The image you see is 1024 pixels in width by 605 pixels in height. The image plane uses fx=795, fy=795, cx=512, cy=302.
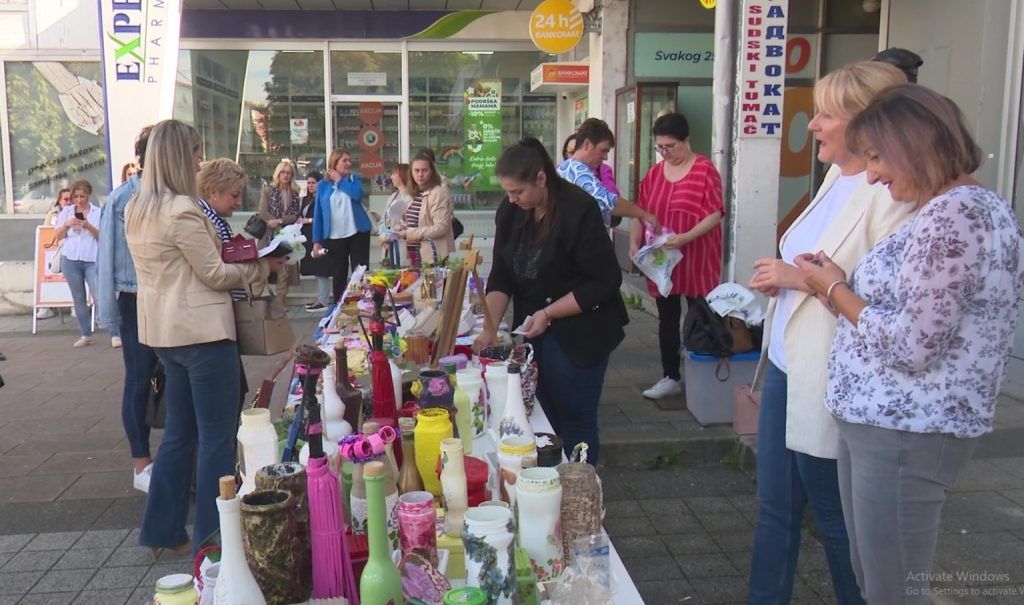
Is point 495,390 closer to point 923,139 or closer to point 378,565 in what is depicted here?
point 378,565

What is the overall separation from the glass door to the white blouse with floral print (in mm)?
9838

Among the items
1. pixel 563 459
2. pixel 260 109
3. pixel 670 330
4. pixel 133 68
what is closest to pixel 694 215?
pixel 670 330

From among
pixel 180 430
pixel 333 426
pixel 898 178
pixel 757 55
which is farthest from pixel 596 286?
pixel 757 55

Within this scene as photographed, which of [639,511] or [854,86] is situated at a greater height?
[854,86]

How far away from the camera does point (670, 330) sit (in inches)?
199

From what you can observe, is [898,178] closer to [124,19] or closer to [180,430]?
[180,430]

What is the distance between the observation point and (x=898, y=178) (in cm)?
167

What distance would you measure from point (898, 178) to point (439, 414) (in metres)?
1.17

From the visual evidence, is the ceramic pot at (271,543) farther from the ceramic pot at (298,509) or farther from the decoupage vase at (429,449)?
the decoupage vase at (429,449)

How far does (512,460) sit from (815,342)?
0.84 metres

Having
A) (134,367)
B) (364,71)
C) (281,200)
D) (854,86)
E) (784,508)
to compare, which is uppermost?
(364,71)

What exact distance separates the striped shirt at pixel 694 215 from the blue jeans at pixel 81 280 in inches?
216

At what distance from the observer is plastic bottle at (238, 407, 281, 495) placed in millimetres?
1838

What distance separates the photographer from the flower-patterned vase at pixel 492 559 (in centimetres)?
140
